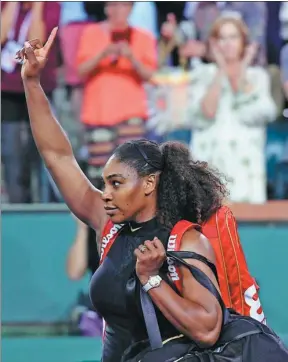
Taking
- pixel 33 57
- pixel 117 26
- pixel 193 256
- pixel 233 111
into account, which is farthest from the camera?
pixel 117 26

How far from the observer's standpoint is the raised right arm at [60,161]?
2982 millimetres

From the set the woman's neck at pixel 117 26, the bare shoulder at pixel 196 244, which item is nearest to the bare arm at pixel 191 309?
the bare shoulder at pixel 196 244

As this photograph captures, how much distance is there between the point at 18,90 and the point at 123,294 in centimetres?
372

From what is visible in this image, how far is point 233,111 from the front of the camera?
6023 millimetres

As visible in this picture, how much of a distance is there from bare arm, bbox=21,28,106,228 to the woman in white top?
2982mm

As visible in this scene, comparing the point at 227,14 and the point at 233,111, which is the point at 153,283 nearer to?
the point at 233,111

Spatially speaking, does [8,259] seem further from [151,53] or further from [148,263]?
[148,263]

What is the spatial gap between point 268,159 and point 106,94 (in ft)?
3.86

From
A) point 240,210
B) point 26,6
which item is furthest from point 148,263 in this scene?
point 26,6

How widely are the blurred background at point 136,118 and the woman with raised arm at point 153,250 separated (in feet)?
9.77

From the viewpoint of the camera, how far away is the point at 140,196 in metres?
2.71

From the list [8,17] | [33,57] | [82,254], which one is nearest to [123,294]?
[33,57]

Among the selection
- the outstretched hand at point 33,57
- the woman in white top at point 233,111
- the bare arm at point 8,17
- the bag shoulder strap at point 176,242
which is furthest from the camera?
the bare arm at point 8,17

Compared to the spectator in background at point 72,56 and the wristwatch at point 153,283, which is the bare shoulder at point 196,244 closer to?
the wristwatch at point 153,283
